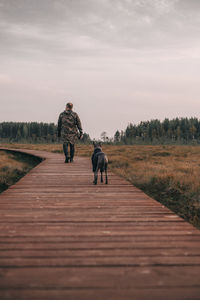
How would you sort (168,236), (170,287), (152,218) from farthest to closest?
(152,218) < (168,236) < (170,287)

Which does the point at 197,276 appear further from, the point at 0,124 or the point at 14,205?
the point at 0,124

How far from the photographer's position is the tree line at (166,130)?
8925cm

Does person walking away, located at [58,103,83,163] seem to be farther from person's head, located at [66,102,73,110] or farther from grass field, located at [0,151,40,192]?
grass field, located at [0,151,40,192]

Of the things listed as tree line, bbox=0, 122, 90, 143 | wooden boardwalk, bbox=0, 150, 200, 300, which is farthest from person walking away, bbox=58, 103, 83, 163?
tree line, bbox=0, 122, 90, 143

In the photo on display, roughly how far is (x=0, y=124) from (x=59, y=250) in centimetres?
12877

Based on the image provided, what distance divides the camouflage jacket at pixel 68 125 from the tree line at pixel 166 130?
247ft

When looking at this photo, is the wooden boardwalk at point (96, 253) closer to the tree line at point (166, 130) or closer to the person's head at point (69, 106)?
the person's head at point (69, 106)

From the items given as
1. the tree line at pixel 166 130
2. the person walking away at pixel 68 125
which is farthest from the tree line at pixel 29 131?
the person walking away at pixel 68 125

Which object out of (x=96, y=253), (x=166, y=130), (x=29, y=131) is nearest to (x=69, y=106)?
(x=96, y=253)

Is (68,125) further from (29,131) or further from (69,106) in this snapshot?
(29,131)

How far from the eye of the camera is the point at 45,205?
3.61 metres

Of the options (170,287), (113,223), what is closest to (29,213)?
(113,223)

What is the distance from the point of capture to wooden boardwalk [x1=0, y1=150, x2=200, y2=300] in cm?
145

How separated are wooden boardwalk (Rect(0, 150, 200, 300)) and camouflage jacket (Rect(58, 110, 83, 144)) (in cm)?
593
